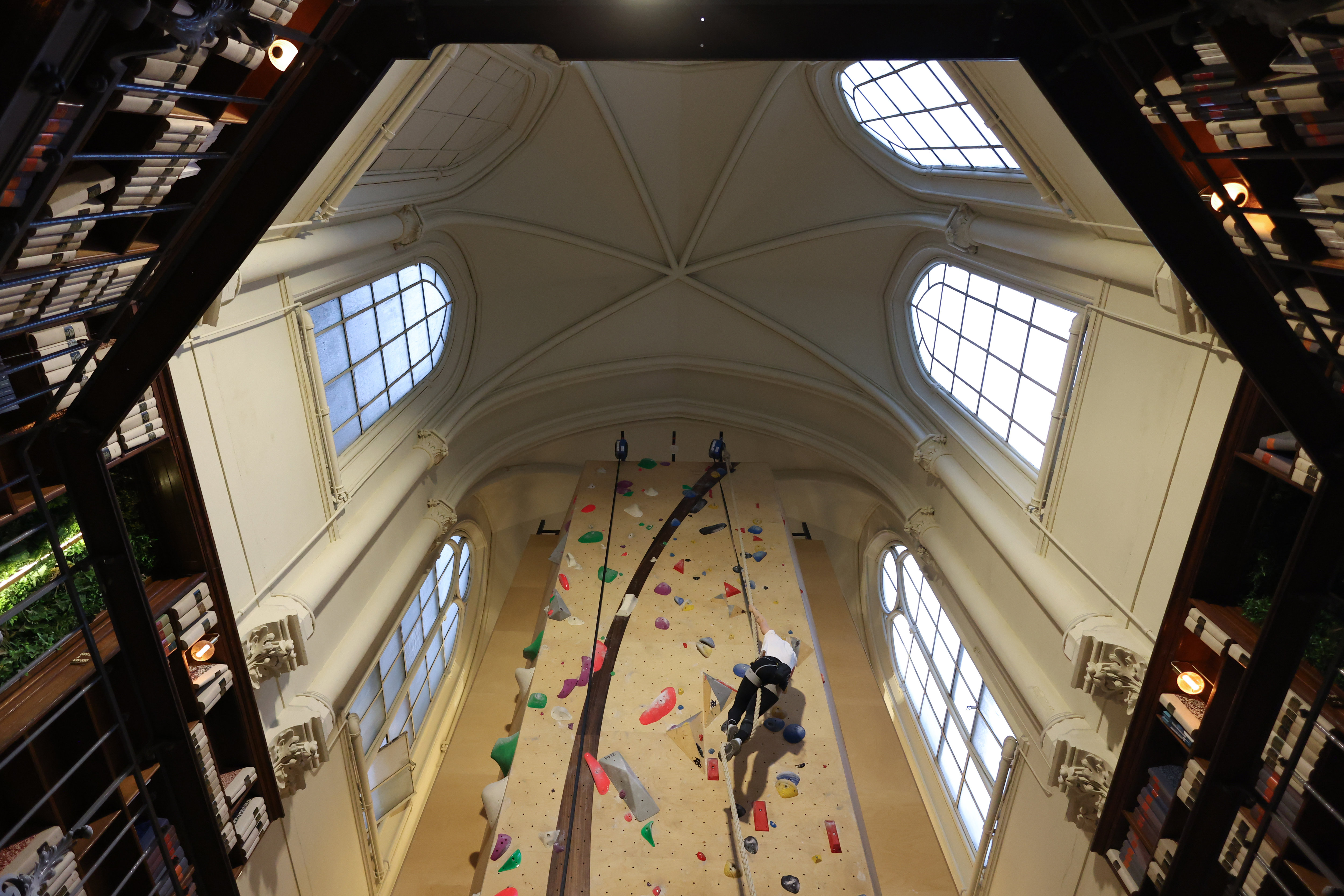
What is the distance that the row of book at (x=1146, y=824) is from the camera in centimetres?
398

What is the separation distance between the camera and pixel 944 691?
322 inches

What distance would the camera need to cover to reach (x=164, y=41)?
4.78ft

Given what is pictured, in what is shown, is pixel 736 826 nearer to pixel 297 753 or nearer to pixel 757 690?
pixel 757 690

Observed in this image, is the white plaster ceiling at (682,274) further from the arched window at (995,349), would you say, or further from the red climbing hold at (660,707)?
the red climbing hold at (660,707)

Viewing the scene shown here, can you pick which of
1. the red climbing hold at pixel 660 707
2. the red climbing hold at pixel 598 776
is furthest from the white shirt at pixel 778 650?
the red climbing hold at pixel 598 776

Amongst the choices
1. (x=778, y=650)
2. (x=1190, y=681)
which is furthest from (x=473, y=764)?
(x=1190, y=681)

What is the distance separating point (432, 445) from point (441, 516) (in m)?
1.00

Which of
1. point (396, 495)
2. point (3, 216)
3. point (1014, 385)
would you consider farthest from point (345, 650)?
point (1014, 385)

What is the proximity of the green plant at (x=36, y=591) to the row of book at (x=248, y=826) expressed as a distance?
1775mm

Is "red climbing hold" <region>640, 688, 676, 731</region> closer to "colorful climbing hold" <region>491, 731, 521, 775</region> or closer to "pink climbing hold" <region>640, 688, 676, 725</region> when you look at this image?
"pink climbing hold" <region>640, 688, 676, 725</region>

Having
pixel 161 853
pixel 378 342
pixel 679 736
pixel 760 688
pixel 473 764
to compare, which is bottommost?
pixel 473 764

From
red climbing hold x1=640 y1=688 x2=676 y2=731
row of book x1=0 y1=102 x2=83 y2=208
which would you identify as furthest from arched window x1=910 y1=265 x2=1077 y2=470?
row of book x1=0 y1=102 x2=83 y2=208

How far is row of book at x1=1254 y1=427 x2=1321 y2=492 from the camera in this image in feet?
10.0

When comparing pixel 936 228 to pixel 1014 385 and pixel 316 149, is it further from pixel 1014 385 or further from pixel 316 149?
pixel 316 149
